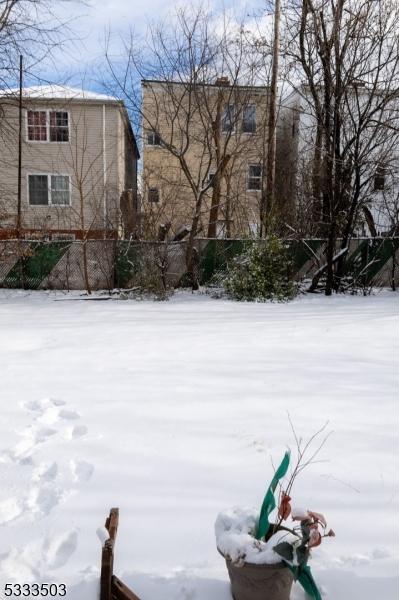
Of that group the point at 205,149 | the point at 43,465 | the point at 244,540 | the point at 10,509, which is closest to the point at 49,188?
the point at 205,149

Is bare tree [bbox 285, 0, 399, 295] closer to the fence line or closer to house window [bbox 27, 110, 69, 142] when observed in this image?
the fence line

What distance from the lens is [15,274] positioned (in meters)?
12.5

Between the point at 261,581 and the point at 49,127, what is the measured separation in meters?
19.7

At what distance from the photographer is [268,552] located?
168 cm

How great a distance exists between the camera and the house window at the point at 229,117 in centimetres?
1451

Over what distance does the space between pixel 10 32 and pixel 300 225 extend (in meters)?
8.86

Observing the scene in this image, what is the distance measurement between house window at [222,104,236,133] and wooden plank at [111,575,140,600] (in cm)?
1401

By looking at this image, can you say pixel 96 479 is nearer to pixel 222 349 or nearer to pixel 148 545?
pixel 148 545

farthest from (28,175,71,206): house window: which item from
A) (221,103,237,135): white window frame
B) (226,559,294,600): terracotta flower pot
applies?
(226,559,294,600): terracotta flower pot

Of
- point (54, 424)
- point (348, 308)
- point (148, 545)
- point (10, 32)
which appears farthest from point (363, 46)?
point (148, 545)

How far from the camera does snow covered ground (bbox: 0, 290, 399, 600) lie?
2.04m

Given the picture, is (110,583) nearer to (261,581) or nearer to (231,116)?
(261,581)

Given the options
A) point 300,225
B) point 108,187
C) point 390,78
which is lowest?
point 300,225

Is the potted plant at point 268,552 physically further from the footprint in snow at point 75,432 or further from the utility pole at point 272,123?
the utility pole at point 272,123
